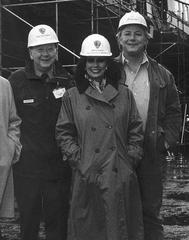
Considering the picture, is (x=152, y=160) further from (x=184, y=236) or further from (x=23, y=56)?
(x=23, y=56)

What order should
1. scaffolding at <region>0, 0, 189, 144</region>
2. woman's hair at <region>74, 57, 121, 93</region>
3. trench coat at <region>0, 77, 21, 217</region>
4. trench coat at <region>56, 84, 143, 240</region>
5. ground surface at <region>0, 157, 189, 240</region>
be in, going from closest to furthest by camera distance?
trench coat at <region>0, 77, 21, 217</region>, trench coat at <region>56, 84, 143, 240</region>, woman's hair at <region>74, 57, 121, 93</region>, ground surface at <region>0, 157, 189, 240</region>, scaffolding at <region>0, 0, 189, 144</region>

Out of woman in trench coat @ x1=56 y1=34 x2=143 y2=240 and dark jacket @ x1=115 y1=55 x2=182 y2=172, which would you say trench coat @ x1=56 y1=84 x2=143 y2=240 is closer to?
woman in trench coat @ x1=56 y1=34 x2=143 y2=240

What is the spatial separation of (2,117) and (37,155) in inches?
35.5

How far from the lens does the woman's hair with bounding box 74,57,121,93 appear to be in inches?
211

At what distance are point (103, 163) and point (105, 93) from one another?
2.15 feet

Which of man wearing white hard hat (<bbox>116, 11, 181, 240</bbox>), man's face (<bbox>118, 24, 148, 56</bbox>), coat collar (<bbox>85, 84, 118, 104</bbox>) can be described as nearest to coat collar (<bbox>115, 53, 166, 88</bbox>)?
man wearing white hard hat (<bbox>116, 11, 181, 240</bbox>)

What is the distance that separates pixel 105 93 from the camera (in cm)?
528

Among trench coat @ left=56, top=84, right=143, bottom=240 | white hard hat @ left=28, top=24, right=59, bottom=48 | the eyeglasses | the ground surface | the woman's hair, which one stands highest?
white hard hat @ left=28, top=24, right=59, bottom=48

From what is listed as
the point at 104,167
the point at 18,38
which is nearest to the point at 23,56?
the point at 18,38

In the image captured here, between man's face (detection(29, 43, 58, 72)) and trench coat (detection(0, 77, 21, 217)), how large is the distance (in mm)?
815

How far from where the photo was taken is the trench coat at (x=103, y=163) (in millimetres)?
5062

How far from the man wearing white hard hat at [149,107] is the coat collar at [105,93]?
41cm

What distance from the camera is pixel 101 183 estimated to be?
5086 mm

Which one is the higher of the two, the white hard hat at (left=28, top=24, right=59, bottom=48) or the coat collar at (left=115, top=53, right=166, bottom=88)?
the white hard hat at (left=28, top=24, right=59, bottom=48)
